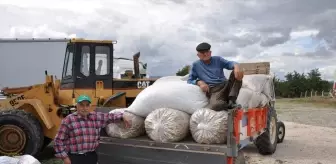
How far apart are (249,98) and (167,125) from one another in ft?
5.52

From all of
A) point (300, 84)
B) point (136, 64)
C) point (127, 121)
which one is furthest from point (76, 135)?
point (300, 84)

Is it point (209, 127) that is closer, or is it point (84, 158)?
point (209, 127)

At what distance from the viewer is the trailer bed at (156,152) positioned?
3.53 metres

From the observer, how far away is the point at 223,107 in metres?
3.96

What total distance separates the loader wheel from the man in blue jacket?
2979 millimetres

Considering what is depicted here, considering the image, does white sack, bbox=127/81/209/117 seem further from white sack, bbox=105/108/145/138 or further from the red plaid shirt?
the red plaid shirt

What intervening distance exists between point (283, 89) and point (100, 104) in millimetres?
43028

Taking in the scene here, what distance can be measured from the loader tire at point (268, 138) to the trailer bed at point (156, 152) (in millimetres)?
3040

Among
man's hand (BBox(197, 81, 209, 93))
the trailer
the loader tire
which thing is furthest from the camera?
the loader tire

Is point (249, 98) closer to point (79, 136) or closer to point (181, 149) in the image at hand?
point (181, 149)

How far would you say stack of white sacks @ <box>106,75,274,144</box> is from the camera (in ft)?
11.9

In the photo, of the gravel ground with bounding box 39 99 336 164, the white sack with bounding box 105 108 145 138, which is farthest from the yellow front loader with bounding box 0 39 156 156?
the white sack with bounding box 105 108 145 138

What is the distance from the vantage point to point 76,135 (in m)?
3.69

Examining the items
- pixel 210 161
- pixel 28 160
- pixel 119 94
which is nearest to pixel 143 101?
pixel 210 161
